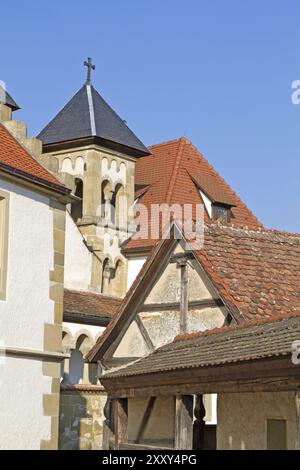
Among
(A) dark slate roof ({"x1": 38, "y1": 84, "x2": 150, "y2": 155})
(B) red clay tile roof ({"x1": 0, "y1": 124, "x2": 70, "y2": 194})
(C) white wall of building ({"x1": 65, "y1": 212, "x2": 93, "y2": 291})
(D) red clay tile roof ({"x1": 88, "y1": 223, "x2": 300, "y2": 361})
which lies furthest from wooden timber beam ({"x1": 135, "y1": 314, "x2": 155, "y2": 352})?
(A) dark slate roof ({"x1": 38, "y1": 84, "x2": 150, "y2": 155})

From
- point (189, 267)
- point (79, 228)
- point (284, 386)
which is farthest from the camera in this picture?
point (79, 228)

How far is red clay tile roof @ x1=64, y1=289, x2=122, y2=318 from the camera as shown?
3106cm

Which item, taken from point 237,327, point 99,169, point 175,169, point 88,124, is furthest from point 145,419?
point 175,169

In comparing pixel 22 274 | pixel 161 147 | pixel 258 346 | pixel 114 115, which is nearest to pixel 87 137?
pixel 114 115

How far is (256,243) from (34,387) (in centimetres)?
585

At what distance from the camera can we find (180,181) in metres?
36.7

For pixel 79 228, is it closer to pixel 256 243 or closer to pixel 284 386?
pixel 256 243

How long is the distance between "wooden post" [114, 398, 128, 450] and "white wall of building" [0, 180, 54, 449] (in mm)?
1677

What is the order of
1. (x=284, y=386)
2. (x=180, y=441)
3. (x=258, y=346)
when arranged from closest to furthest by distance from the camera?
(x=284, y=386) < (x=258, y=346) < (x=180, y=441)

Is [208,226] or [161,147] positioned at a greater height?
[161,147]

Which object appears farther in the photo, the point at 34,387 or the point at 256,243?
the point at 256,243

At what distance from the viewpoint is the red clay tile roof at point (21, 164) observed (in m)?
14.9

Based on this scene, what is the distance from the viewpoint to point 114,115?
37.3 m
